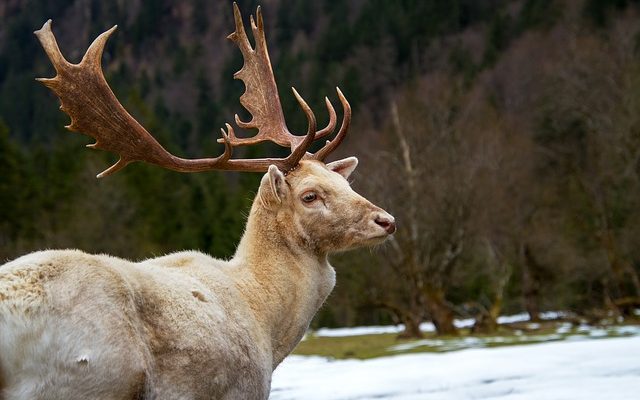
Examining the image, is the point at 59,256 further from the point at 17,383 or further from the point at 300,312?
the point at 300,312

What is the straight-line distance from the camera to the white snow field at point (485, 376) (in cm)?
957

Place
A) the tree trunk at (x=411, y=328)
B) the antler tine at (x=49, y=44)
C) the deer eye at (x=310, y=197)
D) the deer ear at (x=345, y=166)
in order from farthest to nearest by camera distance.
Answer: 1. the tree trunk at (x=411, y=328)
2. the deer ear at (x=345, y=166)
3. the deer eye at (x=310, y=197)
4. the antler tine at (x=49, y=44)

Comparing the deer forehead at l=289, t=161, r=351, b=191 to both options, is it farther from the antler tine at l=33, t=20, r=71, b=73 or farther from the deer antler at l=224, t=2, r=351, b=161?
the antler tine at l=33, t=20, r=71, b=73

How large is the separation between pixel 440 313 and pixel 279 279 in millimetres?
18232

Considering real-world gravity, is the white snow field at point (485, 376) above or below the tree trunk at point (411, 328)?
above

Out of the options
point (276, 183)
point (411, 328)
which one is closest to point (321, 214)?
point (276, 183)

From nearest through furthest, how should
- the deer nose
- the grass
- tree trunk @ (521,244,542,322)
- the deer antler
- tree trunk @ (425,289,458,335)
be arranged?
1. the deer nose
2. the deer antler
3. the grass
4. tree trunk @ (425,289,458,335)
5. tree trunk @ (521,244,542,322)

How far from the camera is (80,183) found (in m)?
46.5

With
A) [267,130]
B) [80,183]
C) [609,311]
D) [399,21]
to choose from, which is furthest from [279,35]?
[267,130]

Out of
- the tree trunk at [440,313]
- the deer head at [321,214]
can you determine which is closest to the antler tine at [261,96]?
the deer head at [321,214]

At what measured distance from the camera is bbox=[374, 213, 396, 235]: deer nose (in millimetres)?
6668

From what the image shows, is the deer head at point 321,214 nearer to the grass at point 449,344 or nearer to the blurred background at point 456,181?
the blurred background at point 456,181

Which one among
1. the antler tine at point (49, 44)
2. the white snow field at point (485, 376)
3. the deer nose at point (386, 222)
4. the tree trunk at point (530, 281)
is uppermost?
the antler tine at point (49, 44)

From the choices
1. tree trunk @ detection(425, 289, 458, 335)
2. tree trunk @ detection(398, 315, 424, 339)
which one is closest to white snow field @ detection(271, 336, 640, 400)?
tree trunk @ detection(398, 315, 424, 339)
